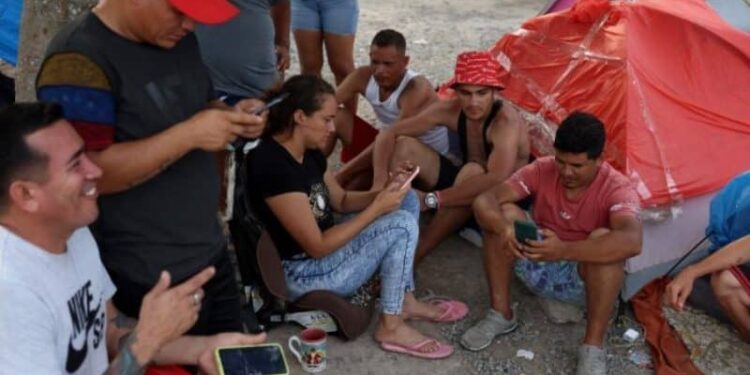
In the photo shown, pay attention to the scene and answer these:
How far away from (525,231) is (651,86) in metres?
1.21

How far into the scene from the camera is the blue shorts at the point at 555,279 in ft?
12.9

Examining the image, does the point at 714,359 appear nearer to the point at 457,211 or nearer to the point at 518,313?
the point at 518,313

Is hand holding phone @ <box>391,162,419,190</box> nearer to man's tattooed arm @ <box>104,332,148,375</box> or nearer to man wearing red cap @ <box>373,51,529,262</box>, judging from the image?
man wearing red cap @ <box>373,51,529,262</box>

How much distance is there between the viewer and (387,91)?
487 cm

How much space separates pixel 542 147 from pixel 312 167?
1461mm

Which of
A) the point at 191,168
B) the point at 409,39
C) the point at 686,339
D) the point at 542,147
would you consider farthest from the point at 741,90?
the point at 409,39

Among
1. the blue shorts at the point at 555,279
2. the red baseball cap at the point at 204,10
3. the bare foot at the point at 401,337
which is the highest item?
the red baseball cap at the point at 204,10

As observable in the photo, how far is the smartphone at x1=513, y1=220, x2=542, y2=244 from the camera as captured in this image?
3.62 metres

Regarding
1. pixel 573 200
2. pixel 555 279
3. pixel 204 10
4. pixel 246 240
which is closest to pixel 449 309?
pixel 555 279

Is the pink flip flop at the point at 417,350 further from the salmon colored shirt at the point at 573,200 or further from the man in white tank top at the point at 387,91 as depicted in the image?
the man in white tank top at the point at 387,91

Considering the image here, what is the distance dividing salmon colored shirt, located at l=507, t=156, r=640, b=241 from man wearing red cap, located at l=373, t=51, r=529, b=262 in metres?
0.33

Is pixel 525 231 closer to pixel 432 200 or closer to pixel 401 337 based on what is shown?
pixel 401 337

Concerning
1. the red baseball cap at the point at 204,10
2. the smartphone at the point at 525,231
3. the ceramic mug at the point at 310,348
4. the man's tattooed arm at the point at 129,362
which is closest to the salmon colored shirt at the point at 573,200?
the smartphone at the point at 525,231

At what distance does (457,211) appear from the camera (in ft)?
14.5
